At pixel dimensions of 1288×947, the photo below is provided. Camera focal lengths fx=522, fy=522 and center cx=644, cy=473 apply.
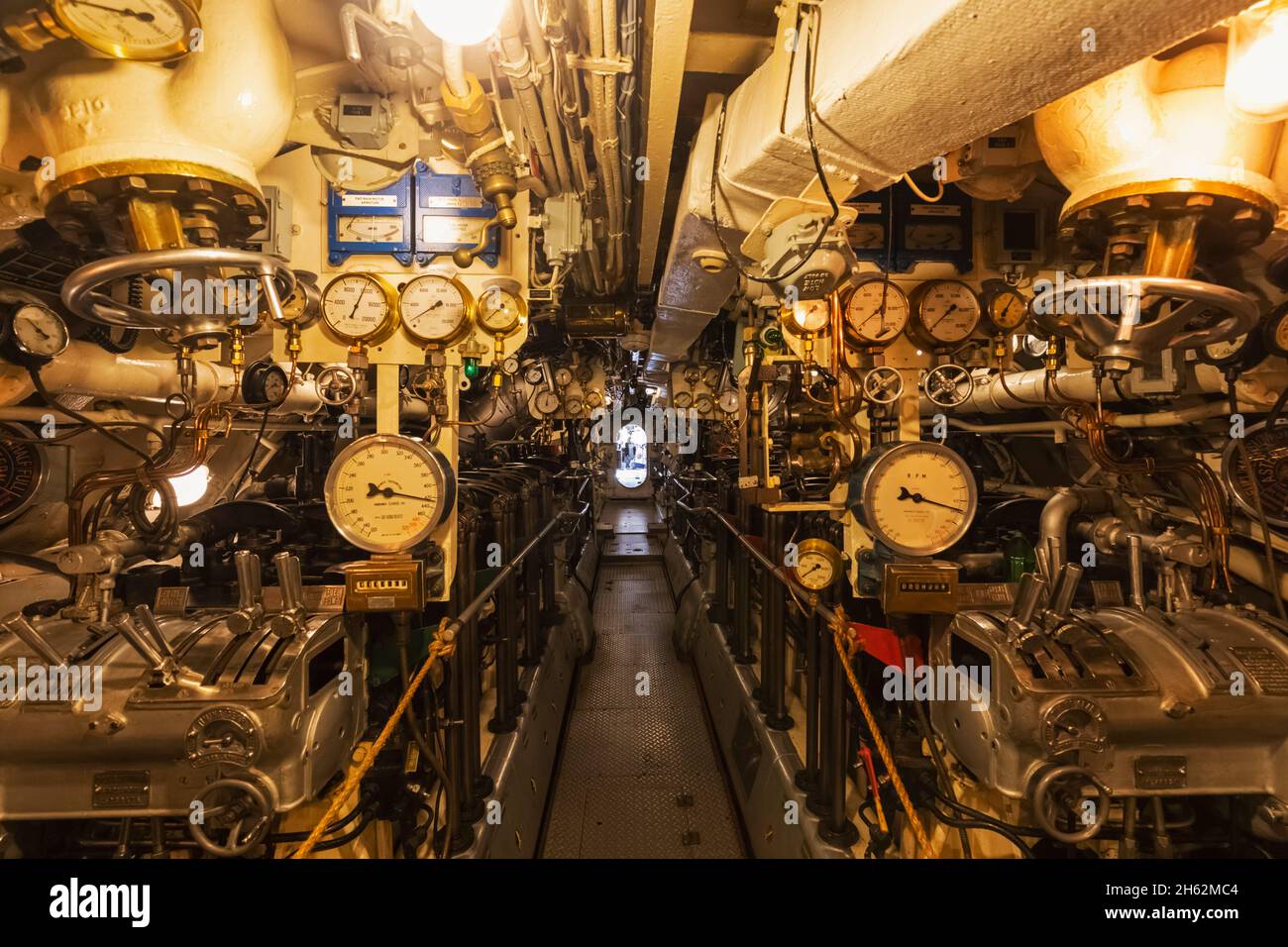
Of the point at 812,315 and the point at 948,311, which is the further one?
the point at 812,315

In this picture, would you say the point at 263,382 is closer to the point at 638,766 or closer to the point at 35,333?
the point at 35,333

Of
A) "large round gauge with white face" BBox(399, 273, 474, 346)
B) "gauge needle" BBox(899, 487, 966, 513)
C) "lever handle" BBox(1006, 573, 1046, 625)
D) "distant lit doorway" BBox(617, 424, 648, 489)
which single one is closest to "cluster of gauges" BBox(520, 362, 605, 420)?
"large round gauge with white face" BBox(399, 273, 474, 346)

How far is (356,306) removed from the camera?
2.44m

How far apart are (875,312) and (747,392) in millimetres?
1538

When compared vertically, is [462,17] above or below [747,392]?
above

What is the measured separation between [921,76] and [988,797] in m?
2.53

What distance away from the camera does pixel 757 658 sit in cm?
466

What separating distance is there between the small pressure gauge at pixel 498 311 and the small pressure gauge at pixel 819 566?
197 cm

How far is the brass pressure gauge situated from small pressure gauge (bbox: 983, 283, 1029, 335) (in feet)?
10.3

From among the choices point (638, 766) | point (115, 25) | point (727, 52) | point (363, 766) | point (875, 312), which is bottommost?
point (638, 766)

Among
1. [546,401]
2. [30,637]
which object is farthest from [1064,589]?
[546,401]

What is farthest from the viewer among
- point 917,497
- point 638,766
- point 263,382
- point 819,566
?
point 638,766

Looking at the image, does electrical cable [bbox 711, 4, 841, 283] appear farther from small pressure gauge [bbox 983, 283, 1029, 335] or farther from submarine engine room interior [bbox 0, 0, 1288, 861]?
small pressure gauge [bbox 983, 283, 1029, 335]

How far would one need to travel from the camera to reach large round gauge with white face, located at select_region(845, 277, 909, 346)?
2.52 metres
